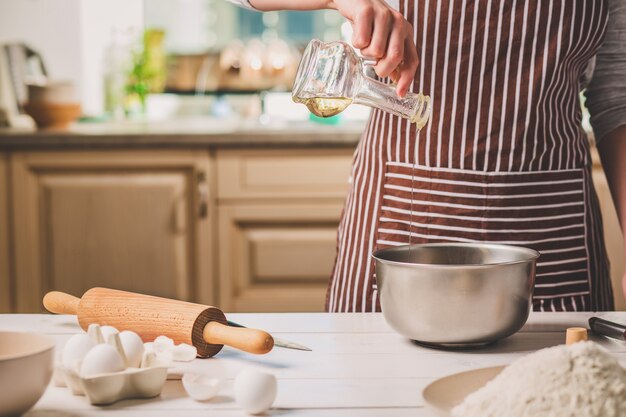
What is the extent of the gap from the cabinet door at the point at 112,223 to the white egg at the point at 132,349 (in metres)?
1.69

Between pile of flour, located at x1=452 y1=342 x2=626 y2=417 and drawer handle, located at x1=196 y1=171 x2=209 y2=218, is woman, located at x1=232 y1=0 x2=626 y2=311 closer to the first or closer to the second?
pile of flour, located at x1=452 y1=342 x2=626 y2=417

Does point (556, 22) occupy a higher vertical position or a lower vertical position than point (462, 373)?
higher

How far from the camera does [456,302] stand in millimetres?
962

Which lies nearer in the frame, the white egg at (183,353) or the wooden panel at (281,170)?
the white egg at (183,353)

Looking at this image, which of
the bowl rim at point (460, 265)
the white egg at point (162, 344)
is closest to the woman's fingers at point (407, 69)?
the bowl rim at point (460, 265)

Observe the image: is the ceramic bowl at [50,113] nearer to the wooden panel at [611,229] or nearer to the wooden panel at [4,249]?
the wooden panel at [4,249]

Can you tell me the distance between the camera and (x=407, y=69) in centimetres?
109

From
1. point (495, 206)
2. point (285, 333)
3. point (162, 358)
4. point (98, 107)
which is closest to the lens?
point (162, 358)

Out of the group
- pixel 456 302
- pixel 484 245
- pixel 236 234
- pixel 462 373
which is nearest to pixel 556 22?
pixel 484 245

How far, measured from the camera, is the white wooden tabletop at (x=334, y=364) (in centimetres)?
83

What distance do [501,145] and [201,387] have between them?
2.31 ft

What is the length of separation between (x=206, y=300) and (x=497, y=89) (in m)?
1.44

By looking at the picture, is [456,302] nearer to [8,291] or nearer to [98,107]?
[8,291]

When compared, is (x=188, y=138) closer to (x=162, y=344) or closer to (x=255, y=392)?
(x=162, y=344)
